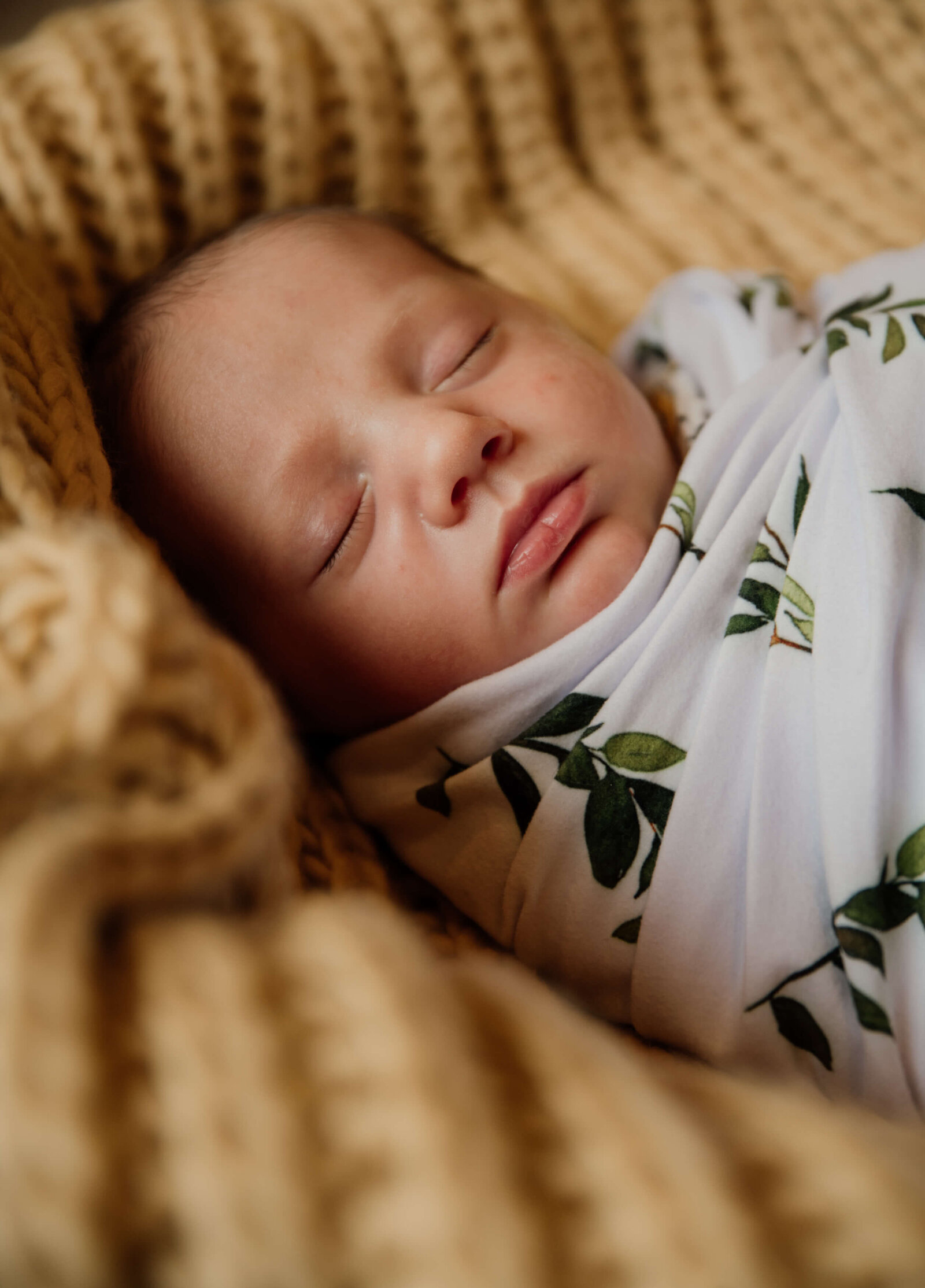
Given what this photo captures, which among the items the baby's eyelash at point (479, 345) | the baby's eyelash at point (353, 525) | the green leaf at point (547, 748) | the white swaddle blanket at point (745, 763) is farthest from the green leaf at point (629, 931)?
Answer: the baby's eyelash at point (479, 345)

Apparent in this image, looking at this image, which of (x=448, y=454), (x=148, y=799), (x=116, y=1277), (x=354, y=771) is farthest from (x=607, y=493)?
(x=116, y=1277)

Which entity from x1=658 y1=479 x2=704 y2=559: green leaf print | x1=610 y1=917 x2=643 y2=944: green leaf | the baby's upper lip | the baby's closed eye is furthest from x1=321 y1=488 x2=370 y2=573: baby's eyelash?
x1=610 y1=917 x2=643 y2=944: green leaf

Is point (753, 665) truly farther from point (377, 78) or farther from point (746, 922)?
point (377, 78)

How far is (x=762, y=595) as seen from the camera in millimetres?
679

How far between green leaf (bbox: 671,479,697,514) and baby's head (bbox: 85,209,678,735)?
33 millimetres

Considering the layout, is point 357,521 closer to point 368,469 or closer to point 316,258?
point 368,469

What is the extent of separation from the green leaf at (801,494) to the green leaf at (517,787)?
259 mm

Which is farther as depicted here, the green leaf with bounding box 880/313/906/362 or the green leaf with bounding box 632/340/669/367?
the green leaf with bounding box 632/340/669/367

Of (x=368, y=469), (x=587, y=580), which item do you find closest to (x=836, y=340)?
(x=587, y=580)

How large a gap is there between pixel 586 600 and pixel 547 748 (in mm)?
111

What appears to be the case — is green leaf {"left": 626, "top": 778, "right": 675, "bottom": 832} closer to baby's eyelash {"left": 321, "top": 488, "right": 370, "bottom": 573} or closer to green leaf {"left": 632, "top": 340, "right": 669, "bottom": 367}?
baby's eyelash {"left": 321, "top": 488, "right": 370, "bottom": 573}

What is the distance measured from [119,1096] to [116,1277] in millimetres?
50

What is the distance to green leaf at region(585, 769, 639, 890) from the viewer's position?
661 mm

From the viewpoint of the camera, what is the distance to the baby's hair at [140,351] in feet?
2.54
